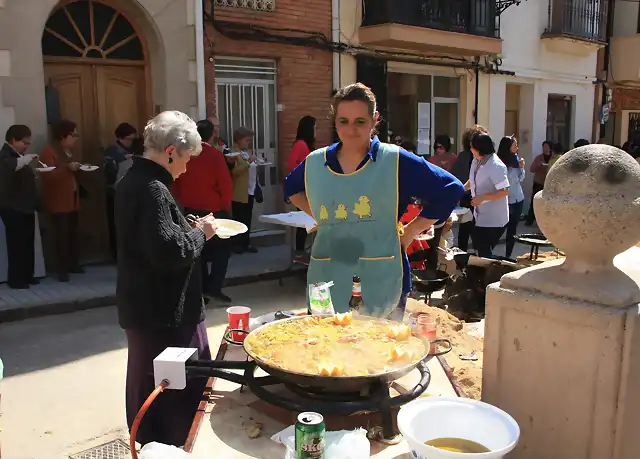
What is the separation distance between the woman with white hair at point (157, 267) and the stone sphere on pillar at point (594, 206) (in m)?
1.63

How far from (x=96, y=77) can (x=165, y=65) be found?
94cm

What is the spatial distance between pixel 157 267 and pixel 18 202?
197 inches

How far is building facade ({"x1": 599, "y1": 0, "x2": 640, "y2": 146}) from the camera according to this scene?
58.0 ft

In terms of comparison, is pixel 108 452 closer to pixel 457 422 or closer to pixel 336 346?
→ pixel 336 346

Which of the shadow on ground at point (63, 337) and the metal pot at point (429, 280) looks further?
the metal pot at point (429, 280)

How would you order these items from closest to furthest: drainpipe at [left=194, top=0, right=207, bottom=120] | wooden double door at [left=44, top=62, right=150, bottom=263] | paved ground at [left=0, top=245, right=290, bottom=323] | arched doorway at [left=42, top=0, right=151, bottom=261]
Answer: paved ground at [left=0, top=245, right=290, bottom=323] < arched doorway at [left=42, top=0, right=151, bottom=261] < wooden double door at [left=44, top=62, right=150, bottom=263] < drainpipe at [left=194, top=0, right=207, bottom=120]

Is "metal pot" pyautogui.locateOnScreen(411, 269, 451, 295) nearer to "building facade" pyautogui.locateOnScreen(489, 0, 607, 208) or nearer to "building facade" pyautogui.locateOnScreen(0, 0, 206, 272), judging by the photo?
"building facade" pyautogui.locateOnScreen(0, 0, 206, 272)

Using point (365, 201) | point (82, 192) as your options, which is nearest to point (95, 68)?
point (82, 192)

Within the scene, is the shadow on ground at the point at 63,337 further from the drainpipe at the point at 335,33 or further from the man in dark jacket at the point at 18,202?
the drainpipe at the point at 335,33

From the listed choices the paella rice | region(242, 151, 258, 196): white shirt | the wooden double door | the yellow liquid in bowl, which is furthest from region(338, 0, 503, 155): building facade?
the yellow liquid in bowl

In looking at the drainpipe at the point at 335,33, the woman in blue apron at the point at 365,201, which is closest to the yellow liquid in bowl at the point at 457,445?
the woman in blue apron at the point at 365,201

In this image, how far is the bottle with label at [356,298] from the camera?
2861mm

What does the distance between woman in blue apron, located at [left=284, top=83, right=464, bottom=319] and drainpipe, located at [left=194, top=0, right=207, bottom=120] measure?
6612mm

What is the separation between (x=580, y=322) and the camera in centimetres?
177
